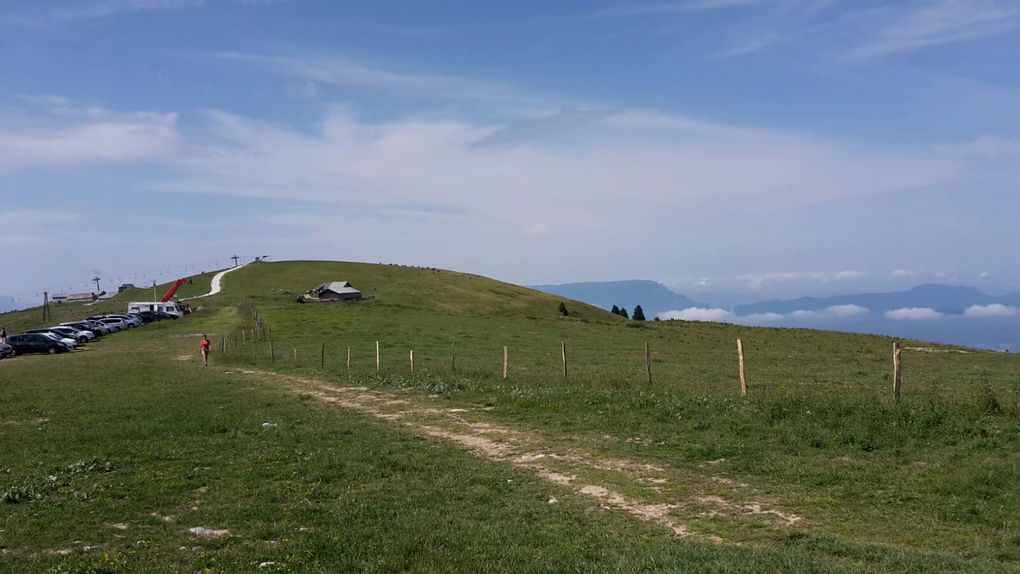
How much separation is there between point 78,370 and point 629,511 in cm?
3700

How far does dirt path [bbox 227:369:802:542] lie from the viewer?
1010cm

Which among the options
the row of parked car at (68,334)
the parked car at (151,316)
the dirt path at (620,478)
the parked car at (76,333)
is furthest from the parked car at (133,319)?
the dirt path at (620,478)

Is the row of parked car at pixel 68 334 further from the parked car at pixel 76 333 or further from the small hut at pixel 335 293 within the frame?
the small hut at pixel 335 293

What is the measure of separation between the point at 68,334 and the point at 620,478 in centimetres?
6335

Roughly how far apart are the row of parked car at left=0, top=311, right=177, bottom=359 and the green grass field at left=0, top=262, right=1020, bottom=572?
29.9 meters

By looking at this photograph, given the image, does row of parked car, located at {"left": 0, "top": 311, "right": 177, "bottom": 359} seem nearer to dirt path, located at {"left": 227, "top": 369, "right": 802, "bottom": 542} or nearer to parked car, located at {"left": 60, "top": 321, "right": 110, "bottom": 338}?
parked car, located at {"left": 60, "top": 321, "right": 110, "bottom": 338}

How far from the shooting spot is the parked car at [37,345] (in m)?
54.7

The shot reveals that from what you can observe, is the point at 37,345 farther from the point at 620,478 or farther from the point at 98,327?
the point at 620,478

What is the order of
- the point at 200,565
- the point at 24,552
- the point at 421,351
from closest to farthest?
the point at 200,565, the point at 24,552, the point at 421,351

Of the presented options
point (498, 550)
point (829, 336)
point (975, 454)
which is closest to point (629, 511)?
point (498, 550)

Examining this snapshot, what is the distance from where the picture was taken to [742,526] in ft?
31.8

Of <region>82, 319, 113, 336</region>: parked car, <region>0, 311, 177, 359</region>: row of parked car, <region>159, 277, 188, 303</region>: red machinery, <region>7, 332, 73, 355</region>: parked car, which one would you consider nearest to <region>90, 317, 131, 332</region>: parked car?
<region>0, 311, 177, 359</region>: row of parked car

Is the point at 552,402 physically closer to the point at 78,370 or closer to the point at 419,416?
the point at 419,416

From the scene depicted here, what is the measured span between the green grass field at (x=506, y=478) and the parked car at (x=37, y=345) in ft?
96.6
